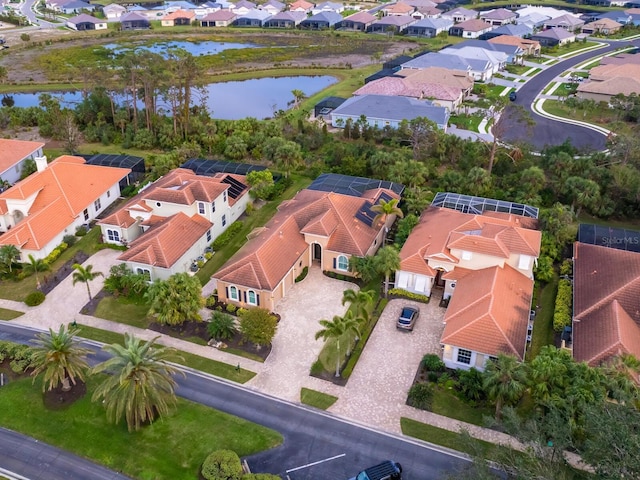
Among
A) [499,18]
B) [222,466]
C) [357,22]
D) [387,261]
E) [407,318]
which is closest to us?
[222,466]

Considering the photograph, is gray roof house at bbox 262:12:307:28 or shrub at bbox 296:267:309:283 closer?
shrub at bbox 296:267:309:283

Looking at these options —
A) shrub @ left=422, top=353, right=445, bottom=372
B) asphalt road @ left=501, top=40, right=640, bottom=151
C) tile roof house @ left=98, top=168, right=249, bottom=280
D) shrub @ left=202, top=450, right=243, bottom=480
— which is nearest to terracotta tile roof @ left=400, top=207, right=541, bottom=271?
shrub @ left=422, top=353, right=445, bottom=372

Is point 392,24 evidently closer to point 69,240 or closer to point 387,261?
point 69,240

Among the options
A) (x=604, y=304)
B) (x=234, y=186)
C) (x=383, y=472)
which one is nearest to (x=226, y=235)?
(x=234, y=186)

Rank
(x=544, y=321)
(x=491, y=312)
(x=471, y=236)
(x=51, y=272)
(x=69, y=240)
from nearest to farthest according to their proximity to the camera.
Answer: (x=491, y=312), (x=544, y=321), (x=471, y=236), (x=51, y=272), (x=69, y=240)

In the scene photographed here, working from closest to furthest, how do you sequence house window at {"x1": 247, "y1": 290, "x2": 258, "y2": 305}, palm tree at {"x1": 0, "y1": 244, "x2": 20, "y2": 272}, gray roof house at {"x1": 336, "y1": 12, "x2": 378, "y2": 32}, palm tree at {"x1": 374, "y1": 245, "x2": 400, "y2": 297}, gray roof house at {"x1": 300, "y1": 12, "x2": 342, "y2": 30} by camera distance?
house window at {"x1": 247, "y1": 290, "x2": 258, "y2": 305} → palm tree at {"x1": 374, "y1": 245, "x2": 400, "y2": 297} → palm tree at {"x1": 0, "y1": 244, "x2": 20, "y2": 272} → gray roof house at {"x1": 336, "y1": 12, "x2": 378, "y2": 32} → gray roof house at {"x1": 300, "y1": 12, "x2": 342, "y2": 30}

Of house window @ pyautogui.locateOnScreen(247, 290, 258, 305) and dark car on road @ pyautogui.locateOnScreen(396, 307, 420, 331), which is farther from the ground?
house window @ pyautogui.locateOnScreen(247, 290, 258, 305)

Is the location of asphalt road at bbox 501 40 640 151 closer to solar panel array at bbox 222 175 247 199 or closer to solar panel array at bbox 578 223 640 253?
solar panel array at bbox 578 223 640 253

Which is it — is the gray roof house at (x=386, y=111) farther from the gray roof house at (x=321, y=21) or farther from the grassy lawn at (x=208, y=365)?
the gray roof house at (x=321, y=21)
